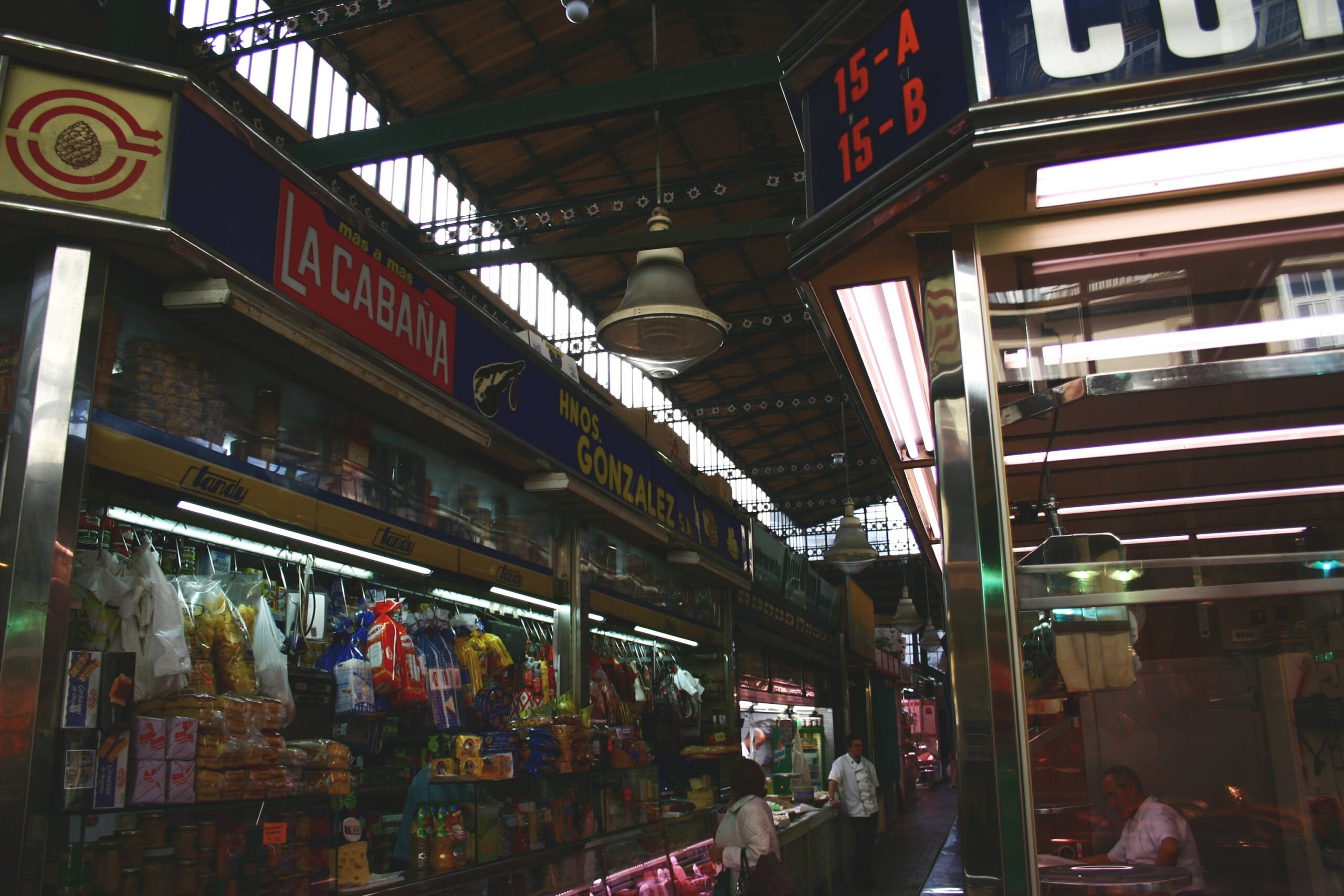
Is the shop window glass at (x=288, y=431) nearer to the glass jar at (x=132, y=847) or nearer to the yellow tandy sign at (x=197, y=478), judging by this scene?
the yellow tandy sign at (x=197, y=478)

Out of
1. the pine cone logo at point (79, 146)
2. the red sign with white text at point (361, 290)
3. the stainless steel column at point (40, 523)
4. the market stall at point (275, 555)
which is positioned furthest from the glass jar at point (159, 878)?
the pine cone logo at point (79, 146)

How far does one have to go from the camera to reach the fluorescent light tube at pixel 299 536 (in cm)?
342

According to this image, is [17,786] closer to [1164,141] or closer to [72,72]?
[72,72]

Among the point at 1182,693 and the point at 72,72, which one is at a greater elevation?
the point at 72,72

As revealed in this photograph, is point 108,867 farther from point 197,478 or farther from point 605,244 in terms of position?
point 605,244

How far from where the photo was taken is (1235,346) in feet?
7.57

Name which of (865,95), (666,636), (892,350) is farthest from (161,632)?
(666,636)

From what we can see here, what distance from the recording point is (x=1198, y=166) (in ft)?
6.90

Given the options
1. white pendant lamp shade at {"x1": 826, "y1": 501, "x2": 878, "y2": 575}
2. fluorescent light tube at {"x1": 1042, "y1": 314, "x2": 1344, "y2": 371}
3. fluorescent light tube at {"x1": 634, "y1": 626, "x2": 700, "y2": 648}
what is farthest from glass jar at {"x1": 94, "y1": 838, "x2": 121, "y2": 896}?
white pendant lamp shade at {"x1": 826, "y1": 501, "x2": 878, "y2": 575}

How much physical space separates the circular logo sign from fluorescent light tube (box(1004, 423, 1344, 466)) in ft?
9.12

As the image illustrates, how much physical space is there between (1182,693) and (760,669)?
9028 millimetres

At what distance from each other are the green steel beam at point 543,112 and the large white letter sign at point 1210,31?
2.82 metres

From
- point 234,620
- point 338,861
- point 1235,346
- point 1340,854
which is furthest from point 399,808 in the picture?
point 1235,346

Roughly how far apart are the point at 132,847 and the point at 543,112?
12.3ft
